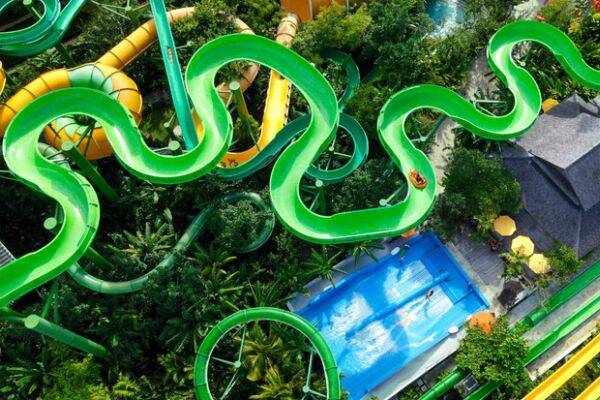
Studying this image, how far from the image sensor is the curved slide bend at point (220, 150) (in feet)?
54.5

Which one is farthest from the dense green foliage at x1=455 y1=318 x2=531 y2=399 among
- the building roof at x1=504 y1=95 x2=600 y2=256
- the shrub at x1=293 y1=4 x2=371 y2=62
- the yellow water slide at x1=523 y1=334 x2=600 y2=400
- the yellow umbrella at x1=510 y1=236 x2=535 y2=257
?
the shrub at x1=293 y1=4 x2=371 y2=62

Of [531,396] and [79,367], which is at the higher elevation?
[79,367]

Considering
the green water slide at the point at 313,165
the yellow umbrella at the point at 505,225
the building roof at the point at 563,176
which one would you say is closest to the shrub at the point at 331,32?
the green water slide at the point at 313,165

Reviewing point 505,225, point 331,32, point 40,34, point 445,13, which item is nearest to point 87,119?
point 40,34

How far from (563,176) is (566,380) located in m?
7.97

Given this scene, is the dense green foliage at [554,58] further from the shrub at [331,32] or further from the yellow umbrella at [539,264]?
the yellow umbrella at [539,264]

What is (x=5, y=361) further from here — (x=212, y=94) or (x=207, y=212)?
(x=212, y=94)

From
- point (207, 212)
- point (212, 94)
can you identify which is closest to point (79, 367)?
point (207, 212)

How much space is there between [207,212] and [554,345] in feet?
49.6

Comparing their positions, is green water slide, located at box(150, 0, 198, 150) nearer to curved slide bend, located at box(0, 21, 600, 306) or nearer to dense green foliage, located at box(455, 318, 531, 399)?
curved slide bend, located at box(0, 21, 600, 306)

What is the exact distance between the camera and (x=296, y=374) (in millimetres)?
18703

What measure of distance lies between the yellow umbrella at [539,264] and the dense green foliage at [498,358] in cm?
298

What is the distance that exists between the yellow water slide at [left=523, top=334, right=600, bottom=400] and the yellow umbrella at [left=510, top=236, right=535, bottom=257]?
4.29m

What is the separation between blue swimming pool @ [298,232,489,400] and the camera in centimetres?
2011
